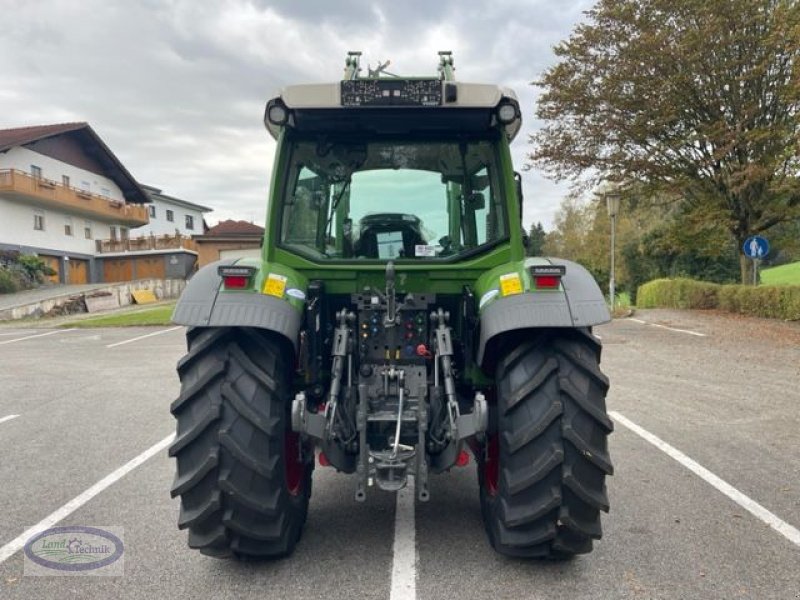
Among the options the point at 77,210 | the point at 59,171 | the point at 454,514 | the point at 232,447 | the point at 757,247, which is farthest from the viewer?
the point at 77,210

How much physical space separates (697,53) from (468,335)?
49.1 feet

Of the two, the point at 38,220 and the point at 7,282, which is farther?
the point at 38,220

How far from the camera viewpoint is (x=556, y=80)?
16938 mm

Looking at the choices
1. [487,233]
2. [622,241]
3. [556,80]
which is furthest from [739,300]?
[622,241]

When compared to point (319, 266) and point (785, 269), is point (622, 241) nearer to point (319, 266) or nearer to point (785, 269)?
point (785, 269)

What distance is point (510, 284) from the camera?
2.98 metres

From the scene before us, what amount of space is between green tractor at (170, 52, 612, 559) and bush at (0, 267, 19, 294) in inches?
1128

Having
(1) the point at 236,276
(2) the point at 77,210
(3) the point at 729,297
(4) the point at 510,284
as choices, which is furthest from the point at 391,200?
(2) the point at 77,210

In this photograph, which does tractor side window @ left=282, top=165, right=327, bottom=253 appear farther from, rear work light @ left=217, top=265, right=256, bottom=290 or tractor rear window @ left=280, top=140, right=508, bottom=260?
rear work light @ left=217, top=265, right=256, bottom=290

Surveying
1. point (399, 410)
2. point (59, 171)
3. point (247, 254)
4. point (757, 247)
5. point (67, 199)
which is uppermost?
point (59, 171)

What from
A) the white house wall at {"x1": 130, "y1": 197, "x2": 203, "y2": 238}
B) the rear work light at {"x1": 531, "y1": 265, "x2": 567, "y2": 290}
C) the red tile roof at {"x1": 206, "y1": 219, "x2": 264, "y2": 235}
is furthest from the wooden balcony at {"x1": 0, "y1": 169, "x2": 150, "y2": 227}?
the rear work light at {"x1": 531, "y1": 265, "x2": 567, "y2": 290}

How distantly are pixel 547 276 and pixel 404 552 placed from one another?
5.56 feet

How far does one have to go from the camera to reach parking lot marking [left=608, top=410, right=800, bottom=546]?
3.43m

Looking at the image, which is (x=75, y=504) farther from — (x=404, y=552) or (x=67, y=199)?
(x=67, y=199)
